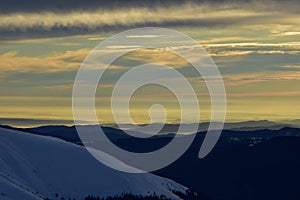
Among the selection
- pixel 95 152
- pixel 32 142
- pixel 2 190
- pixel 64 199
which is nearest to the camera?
pixel 2 190

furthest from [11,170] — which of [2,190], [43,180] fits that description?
[2,190]

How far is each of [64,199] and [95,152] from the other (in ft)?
131

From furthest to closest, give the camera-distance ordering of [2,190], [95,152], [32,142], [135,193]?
1. [95,152]
2. [32,142]
3. [135,193]
4. [2,190]

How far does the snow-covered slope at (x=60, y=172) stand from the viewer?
138250mm

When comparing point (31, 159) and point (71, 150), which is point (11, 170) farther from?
point (71, 150)

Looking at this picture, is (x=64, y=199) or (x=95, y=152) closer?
(x=64, y=199)

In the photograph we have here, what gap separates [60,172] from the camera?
491 ft

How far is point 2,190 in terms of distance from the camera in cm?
10981

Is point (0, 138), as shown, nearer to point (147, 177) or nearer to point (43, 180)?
point (43, 180)

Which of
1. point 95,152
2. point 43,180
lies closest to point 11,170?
point 43,180

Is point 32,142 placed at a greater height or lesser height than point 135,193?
greater

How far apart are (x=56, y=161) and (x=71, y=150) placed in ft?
33.3

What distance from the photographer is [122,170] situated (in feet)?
536

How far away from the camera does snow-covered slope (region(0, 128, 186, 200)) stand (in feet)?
454
